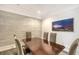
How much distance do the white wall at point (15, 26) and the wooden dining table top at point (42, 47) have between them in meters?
0.18

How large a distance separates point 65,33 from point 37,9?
2.00 ft

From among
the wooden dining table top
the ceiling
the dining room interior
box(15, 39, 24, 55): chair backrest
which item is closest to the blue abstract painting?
the dining room interior

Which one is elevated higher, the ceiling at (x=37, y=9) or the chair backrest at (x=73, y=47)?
the ceiling at (x=37, y=9)

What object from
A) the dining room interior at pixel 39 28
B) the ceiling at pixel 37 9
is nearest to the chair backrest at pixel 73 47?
the dining room interior at pixel 39 28

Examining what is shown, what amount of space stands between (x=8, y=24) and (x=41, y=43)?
680 millimetres

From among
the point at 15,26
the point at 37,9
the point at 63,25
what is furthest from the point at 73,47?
the point at 15,26

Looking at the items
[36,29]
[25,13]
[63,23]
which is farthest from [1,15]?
[63,23]

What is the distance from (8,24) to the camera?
52.4 inches

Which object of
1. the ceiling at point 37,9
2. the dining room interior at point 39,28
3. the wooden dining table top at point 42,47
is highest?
→ the ceiling at point 37,9

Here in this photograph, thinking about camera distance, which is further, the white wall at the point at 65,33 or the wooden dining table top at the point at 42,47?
the wooden dining table top at the point at 42,47

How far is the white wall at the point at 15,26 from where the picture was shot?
1314 millimetres

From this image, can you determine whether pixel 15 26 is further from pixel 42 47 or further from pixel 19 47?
pixel 42 47

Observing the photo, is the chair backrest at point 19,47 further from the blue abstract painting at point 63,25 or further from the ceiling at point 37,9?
the blue abstract painting at point 63,25

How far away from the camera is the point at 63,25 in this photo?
138 centimetres
